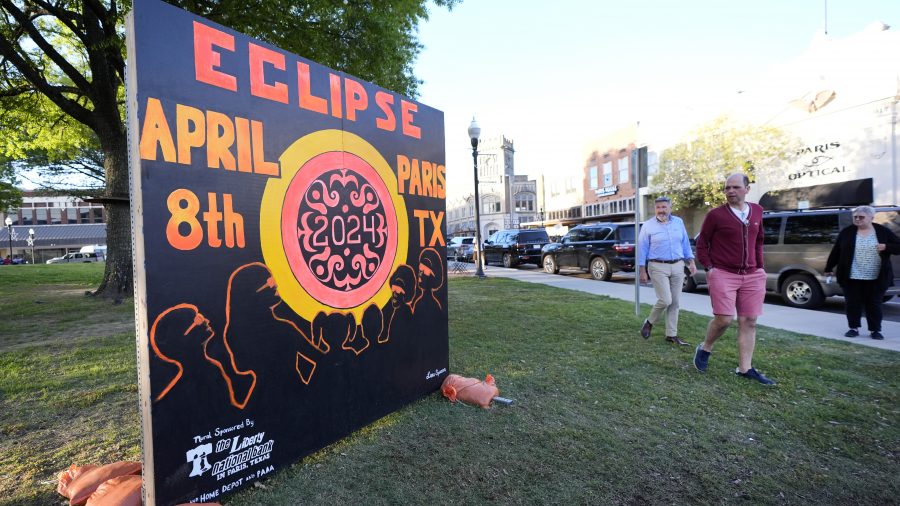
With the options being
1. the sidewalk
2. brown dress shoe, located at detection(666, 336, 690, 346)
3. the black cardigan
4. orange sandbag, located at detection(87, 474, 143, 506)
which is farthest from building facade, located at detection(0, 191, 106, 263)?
the black cardigan

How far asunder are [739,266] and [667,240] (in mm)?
1588

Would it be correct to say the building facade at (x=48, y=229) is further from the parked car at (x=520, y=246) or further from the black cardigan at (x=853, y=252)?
the black cardigan at (x=853, y=252)

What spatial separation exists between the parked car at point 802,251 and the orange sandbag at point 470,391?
7.82 meters

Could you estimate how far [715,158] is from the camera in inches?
1015

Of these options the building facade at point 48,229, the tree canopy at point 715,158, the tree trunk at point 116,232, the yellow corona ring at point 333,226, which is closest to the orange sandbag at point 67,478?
the yellow corona ring at point 333,226

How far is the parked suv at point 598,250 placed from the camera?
14.1 metres

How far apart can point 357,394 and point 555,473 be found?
55.0 inches

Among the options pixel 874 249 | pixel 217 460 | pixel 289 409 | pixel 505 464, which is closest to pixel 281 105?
pixel 289 409

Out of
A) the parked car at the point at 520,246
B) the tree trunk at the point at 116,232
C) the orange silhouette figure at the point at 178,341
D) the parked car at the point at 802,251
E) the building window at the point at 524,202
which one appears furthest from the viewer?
the building window at the point at 524,202

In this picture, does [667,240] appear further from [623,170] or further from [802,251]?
[623,170]

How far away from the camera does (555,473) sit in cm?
279

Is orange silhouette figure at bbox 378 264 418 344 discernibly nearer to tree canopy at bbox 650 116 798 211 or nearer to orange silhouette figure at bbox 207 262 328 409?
orange silhouette figure at bbox 207 262 328 409

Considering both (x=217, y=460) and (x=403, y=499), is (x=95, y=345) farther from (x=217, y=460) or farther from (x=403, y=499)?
(x=403, y=499)

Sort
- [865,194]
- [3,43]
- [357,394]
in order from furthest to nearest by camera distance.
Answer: [865,194], [3,43], [357,394]
